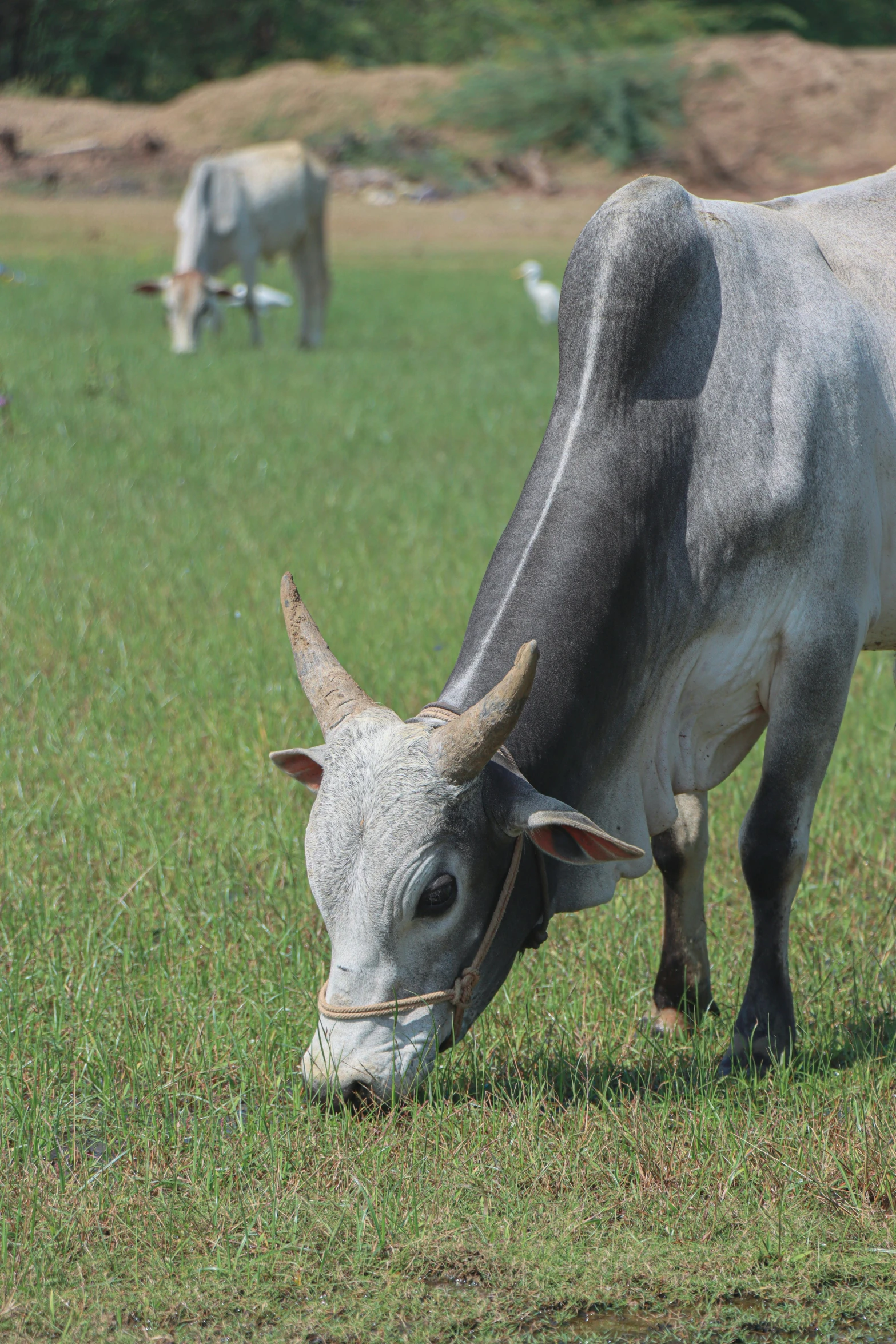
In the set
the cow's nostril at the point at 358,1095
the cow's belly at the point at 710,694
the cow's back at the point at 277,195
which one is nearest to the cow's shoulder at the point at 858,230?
the cow's belly at the point at 710,694

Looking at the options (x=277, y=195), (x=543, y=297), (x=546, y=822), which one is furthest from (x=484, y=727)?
(x=277, y=195)

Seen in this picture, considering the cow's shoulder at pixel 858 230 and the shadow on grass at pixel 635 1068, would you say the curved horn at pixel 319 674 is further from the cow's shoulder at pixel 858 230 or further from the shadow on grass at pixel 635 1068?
the cow's shoulder at pixel 858 230

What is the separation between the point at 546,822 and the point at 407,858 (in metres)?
0.24

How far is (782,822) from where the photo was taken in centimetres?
318

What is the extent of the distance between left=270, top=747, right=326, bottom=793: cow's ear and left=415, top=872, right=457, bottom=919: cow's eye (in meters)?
0.34

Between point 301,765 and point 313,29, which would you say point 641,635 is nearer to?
point 301,765

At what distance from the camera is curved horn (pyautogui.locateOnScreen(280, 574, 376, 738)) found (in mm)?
2762

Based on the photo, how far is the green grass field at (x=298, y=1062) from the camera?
2.46 meters

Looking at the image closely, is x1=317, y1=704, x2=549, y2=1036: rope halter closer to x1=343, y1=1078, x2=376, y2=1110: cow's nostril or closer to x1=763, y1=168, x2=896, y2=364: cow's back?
x1=343, y1=1078, x2=376, y2=1110: cow's nostril

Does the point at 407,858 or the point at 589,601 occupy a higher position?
the point at 589,601

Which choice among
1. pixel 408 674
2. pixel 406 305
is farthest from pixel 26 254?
pixel 408 674

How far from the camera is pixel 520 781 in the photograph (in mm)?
2691

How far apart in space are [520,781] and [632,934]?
1.23 m

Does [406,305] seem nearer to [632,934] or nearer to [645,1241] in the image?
[632,934]
